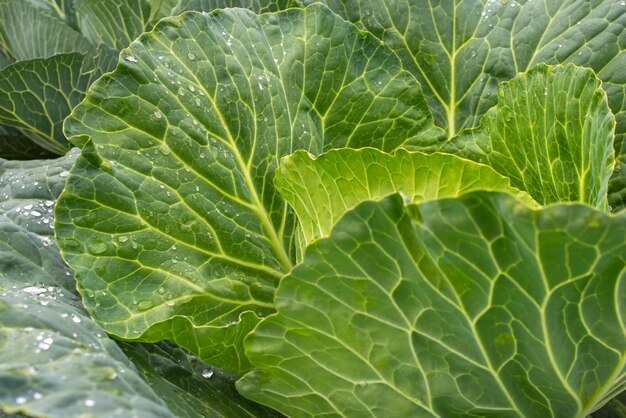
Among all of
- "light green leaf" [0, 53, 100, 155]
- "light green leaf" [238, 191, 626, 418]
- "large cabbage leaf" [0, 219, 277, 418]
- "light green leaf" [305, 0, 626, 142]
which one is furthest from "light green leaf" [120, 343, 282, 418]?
"light green leaf" [0, 53, 100, 155]

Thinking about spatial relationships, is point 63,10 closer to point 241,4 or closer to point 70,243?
point 241,4

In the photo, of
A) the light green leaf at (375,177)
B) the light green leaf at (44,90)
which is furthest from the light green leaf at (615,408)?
the light green leaf at (44,90)

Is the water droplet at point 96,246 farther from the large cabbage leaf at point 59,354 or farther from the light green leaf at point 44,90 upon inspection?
the light green leaf at point 44,90

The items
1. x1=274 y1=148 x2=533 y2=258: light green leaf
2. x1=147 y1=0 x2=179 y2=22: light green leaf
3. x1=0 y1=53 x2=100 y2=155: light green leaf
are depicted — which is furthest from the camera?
x1=147 y1=0 x2=179 y2=22: light green leaf

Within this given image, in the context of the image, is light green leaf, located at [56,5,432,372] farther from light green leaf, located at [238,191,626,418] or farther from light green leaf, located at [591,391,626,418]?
light green leaf, located at [591,391,626,418]

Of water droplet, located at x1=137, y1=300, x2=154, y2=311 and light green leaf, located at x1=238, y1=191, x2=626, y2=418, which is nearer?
light green leaf, located at x1=238, y1=191, x2=626, y2=418

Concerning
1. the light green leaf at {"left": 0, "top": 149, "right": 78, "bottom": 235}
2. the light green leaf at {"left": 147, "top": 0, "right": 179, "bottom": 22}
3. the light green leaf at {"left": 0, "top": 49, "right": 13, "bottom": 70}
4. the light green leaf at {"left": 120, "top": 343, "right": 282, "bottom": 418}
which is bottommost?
the light green leaf at {"left": 120, "top": 343, "right": 282, "bottom": 418}

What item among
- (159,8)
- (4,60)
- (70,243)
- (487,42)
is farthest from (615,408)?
(4,60)
